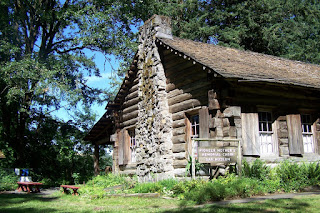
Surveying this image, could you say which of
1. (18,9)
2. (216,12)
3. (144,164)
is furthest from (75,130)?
(216,12)

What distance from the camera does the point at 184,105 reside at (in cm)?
1348

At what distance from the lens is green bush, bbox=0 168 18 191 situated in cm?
1809

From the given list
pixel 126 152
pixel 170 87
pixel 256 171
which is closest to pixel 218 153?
pixel 256 171

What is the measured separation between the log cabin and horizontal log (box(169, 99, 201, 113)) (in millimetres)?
38

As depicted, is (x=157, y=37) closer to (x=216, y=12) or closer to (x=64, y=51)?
(x=64, y=51)

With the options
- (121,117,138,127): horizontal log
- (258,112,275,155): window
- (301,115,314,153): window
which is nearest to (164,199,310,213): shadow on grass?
(258,112,275,155): window

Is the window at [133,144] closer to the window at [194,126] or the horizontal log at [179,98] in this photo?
the horizontal log at [179,98]

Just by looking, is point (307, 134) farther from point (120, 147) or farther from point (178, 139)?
point (120, 147)

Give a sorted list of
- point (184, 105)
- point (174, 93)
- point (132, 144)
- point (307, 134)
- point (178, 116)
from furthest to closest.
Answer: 1. point (132, 144)
2. point (174, 93)
3. point (178, 116)
4. point (307, 134)
5. point (184, 105)

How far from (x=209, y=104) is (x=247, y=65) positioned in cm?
288

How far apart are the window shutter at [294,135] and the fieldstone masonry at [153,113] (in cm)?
470

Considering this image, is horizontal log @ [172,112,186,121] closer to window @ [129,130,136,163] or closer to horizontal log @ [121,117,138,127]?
horizontal log @ [121,117,138,127]

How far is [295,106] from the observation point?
1310 cm

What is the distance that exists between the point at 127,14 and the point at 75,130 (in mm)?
9570
